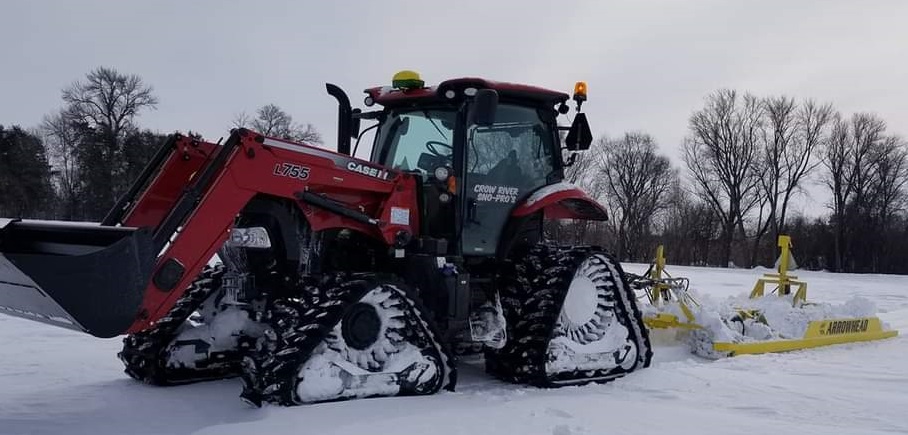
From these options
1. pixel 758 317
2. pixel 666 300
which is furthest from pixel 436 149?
pixel 758 317

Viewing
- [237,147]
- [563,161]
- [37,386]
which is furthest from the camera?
[563,161]

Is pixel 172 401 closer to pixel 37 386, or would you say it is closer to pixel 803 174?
pixel 37 386

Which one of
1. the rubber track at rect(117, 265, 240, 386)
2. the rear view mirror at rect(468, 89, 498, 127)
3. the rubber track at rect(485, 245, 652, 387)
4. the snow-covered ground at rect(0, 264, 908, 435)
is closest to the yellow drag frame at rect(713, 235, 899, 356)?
the snow-covered ground at rect(0, 264, 908, 435)

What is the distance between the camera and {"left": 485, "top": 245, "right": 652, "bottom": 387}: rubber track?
5906 mm

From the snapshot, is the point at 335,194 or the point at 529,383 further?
the point at 529,383

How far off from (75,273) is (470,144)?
3183 mm

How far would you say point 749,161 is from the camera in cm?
5269

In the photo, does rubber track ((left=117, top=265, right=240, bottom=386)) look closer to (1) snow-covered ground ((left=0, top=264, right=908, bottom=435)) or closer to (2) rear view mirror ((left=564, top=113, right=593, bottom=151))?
(1) snow-covered ground ((left=0, top=264, right=908, bottom=435))

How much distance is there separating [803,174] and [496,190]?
51.6 meters

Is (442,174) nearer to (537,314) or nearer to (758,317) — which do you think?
(537,314)

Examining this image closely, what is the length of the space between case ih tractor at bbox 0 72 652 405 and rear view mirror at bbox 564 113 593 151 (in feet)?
0.04

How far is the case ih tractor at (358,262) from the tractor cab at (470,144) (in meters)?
0.02

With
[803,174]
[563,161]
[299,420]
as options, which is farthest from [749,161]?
[299,420]

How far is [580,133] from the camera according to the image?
21.9 feet
